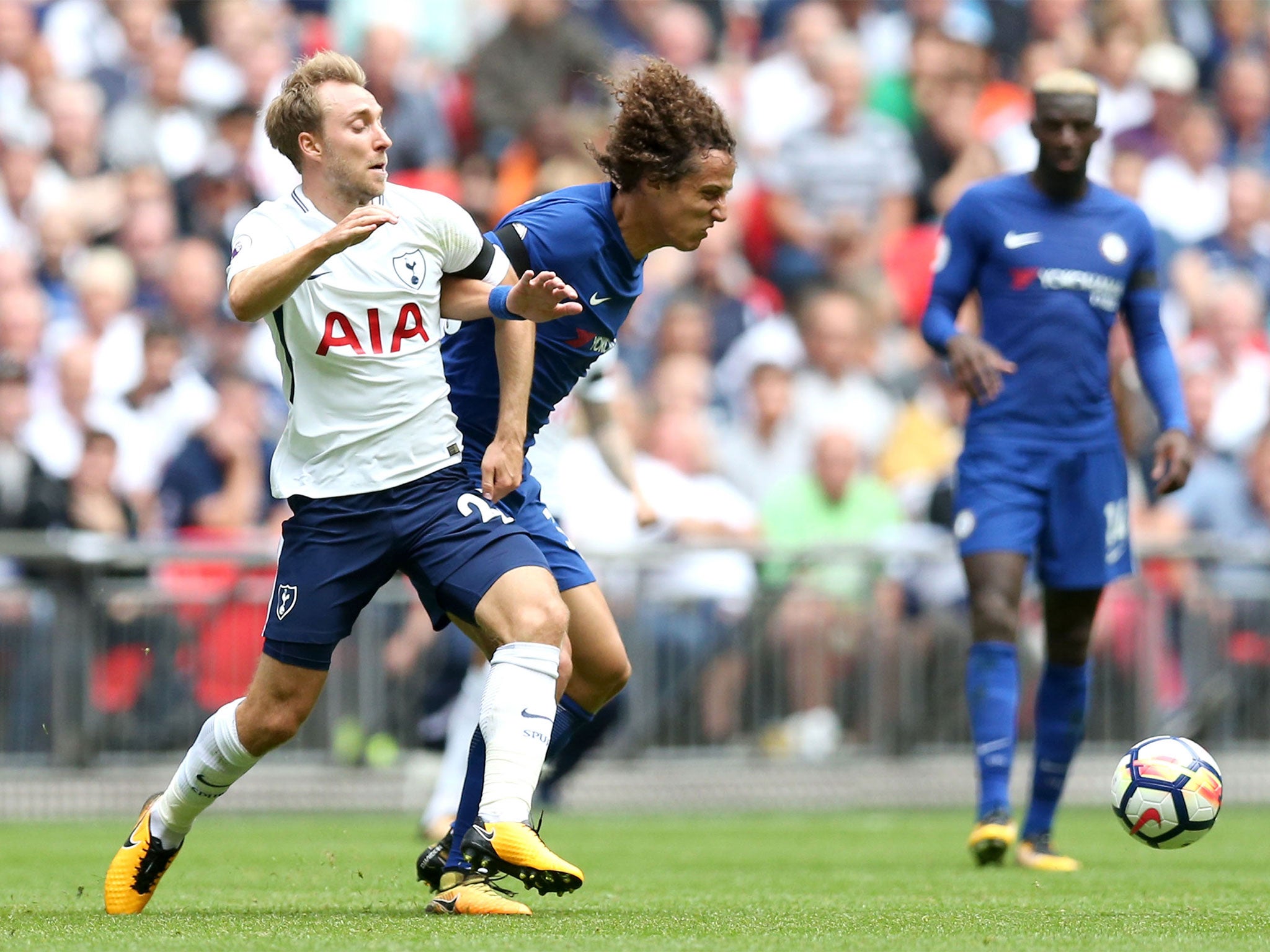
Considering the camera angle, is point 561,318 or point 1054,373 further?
point 1054,373

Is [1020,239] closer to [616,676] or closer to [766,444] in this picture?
[616,676]

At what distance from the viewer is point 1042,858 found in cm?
834

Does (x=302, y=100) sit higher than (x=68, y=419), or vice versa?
(x=302, y=100)

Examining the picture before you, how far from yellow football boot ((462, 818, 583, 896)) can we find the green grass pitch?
13 cm

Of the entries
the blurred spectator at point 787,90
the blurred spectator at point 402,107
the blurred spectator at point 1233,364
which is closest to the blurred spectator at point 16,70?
the blurred spectator at point 402,107

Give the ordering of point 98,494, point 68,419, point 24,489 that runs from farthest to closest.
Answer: point 68,419, point 98,494, point 24,489

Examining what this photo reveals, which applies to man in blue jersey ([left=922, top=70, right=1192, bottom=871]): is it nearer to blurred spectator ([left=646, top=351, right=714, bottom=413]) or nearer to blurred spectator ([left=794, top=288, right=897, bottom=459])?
blurred spectator ([left=646, top=351, right=714, bottom=413])

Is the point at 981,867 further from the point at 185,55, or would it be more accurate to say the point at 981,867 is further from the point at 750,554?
the point at 185,55

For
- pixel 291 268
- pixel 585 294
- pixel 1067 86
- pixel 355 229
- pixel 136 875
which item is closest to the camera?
pixel 355 229

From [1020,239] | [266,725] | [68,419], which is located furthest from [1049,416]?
[68,419]

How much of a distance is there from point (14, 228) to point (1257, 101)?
394 inches

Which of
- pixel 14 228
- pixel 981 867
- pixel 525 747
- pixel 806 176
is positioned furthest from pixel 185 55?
pixel 525 747

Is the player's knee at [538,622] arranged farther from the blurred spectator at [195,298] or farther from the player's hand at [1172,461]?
the blurred spectator at [195,298]

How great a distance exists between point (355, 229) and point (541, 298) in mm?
559
